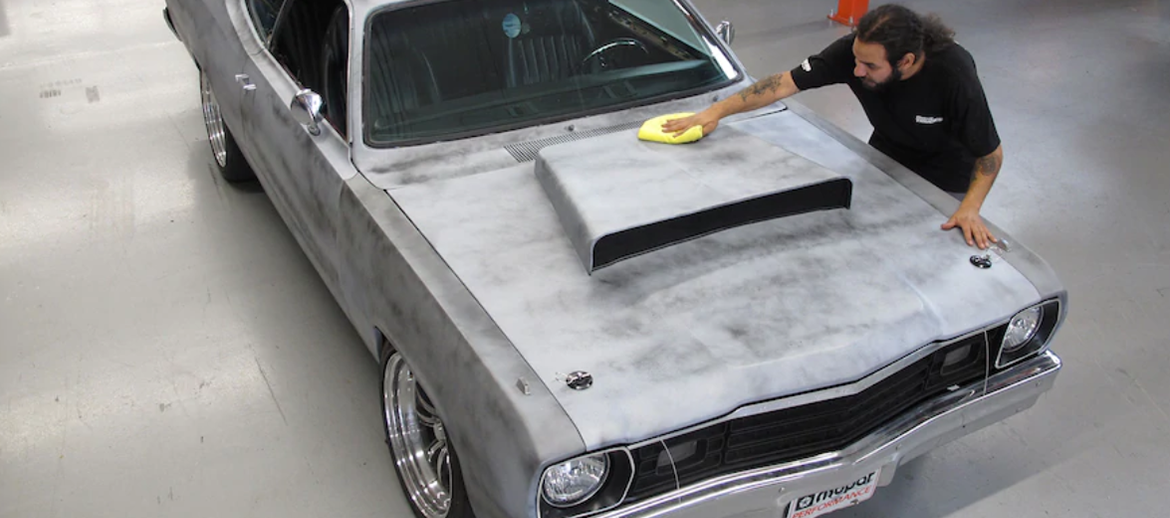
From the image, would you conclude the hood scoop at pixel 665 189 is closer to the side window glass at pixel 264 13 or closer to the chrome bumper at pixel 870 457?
the chrome bumper at pixel 870 457

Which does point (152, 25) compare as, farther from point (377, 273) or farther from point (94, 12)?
point (377, 273)

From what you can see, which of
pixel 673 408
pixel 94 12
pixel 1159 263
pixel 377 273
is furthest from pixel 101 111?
pixel 1159 263

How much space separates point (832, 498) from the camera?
229cm

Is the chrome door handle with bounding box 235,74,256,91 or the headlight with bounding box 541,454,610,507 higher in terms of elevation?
the chrome door handle with bounding box 235,74,256,91

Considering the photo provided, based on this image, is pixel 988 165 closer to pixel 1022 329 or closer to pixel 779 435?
pixel 1022 329

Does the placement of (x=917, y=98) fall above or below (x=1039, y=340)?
above

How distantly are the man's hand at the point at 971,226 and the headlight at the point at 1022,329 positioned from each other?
0.22m

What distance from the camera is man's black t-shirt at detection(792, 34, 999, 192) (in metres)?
2.91

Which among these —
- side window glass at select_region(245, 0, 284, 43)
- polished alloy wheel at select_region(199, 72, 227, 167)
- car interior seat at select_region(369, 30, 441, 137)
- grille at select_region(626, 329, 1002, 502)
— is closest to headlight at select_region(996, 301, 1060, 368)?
grille at select_region(626, 329, 1002, 502)

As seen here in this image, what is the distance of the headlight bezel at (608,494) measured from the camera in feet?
6.64

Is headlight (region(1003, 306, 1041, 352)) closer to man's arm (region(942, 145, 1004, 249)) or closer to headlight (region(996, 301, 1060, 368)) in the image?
headlight (region(996, 301, 1060, 368))

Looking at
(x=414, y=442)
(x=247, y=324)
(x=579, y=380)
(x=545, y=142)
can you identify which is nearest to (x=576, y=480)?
(x=579, y=380)

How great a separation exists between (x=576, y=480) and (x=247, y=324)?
6.44ft

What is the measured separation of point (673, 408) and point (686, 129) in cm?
119
